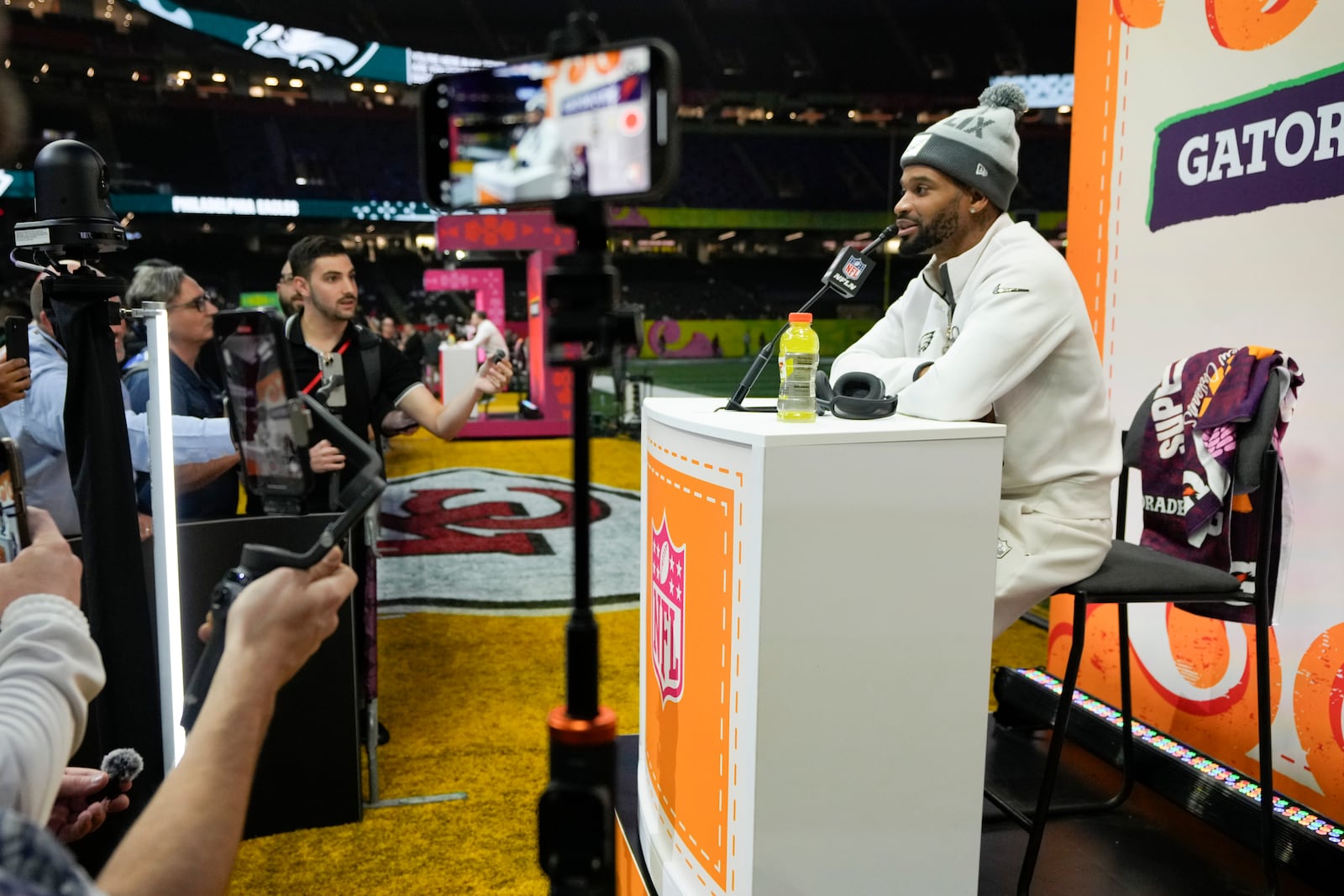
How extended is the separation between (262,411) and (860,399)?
1066mm

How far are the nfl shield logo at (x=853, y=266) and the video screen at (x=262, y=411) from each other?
1.24 m

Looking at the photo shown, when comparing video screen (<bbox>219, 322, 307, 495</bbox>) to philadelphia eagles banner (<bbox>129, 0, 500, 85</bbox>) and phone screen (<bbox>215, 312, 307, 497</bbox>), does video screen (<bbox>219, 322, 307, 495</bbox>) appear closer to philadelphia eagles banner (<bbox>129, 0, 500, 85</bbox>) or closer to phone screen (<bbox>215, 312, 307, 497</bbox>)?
phone screen (<bbox>215, 312, 307, 497</bbox>)

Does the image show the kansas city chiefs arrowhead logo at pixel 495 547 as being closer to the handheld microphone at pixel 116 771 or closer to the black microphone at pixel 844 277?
the black microphone at pixel 844 277

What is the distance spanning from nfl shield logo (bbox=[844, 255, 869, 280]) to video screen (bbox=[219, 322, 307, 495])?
4.06 feet

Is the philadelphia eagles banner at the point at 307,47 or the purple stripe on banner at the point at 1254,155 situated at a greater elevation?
the philadelphia eagles banner at the point at 307,47

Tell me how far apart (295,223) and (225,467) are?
20766mm

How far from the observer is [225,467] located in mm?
1359

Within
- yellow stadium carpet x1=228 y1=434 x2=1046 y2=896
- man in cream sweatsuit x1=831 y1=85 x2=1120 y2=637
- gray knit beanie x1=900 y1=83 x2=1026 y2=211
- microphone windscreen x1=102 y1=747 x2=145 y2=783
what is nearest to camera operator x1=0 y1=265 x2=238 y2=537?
microphone windscreen x1=102 y1=747 x2=145 y2=783

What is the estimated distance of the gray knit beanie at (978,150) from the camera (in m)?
1.91

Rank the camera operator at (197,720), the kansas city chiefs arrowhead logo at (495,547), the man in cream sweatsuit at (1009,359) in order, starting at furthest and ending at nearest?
1. the kansas city chiefs arrowhead logo at (495,547)
2. the man in cream sweatsuit at (1009,359)
3. the camera operator at (197,720)

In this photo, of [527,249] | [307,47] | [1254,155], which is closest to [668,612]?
[1254,155]

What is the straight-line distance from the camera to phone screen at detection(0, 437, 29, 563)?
3.13ft

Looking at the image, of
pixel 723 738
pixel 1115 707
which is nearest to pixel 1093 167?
pixel 1115 707

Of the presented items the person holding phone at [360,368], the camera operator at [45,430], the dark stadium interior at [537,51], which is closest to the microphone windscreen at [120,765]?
the camera operator at [45,430]
